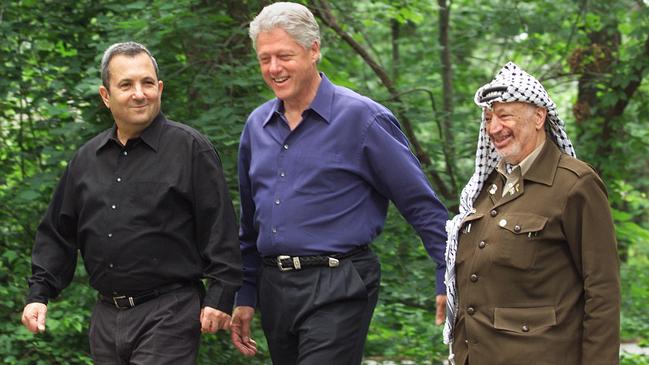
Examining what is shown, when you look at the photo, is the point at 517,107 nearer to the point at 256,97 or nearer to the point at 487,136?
the point at 487,136

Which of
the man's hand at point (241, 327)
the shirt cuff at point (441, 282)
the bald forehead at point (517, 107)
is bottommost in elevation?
the man's hand at point (241, 327)

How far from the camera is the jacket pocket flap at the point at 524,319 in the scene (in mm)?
4043

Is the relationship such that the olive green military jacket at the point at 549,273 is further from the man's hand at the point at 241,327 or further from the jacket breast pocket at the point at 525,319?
the man's hand at the point at 241,327

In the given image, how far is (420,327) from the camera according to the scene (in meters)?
8.73

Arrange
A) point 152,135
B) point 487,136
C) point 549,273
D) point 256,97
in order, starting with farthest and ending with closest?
point 256,97 < point 152,135 < point 487,136 < point 549,273

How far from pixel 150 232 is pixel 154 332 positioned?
16.5 inches

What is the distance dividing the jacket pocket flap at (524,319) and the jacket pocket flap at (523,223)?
0.92 feet

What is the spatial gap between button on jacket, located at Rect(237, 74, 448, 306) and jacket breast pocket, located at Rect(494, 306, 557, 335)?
27.6 inches

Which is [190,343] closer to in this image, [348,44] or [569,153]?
[569,153]

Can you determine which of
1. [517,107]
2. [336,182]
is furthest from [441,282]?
[517,107]

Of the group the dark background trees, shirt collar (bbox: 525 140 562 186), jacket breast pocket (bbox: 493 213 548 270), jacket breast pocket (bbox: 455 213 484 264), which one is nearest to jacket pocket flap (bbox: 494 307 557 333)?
jacket breast pocket (bbox: 493 213 548 270)

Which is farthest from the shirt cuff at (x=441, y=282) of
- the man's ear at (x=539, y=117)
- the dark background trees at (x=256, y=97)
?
the dark background trees at (x=256, y=97)

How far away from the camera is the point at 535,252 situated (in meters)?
4.05

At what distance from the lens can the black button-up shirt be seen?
486 centimetres
